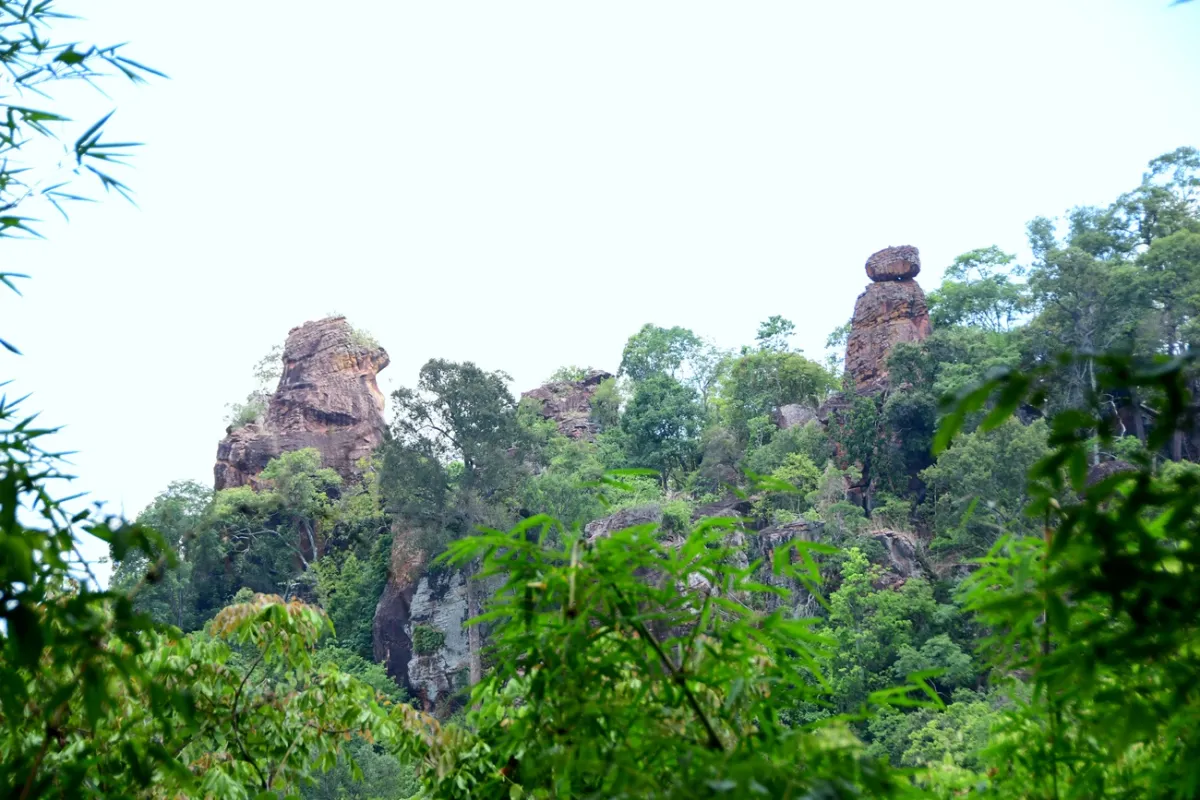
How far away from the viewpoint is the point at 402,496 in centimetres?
1994

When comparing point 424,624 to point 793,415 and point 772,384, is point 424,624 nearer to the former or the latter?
point 793,415

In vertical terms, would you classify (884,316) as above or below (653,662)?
above

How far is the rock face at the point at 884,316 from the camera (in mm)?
22016

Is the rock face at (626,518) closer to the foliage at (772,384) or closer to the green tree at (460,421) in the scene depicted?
the green tree at (460,421)

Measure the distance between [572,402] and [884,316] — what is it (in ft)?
30.2

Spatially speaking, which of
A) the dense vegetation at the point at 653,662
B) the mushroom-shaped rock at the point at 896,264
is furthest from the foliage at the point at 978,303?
the dense vegetation at the point at 653,662

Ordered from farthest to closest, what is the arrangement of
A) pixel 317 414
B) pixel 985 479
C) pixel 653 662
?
pixel 317 414, pixel 985 479, pixel 653 662

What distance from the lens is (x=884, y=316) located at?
73.5 feet

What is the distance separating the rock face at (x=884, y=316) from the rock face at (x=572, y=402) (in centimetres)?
728

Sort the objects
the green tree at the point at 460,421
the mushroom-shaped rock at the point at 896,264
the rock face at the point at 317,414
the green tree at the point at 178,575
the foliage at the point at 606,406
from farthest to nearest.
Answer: the foliage at the point at 606,406, the rock face at the point at 317,414, the mushroom-shaped rock at the point at 896,264, the green tree at the point at 178,575, the green tree at the point at 460,421

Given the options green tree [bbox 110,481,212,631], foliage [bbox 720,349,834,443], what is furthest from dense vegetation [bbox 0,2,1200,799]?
foliage [bbox 720,349,834,443]

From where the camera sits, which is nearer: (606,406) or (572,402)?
(606,406)

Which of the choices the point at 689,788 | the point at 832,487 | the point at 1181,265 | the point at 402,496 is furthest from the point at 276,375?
the point at 689,788

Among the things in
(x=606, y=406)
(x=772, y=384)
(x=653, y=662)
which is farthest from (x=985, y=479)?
(x=653, y=662)
